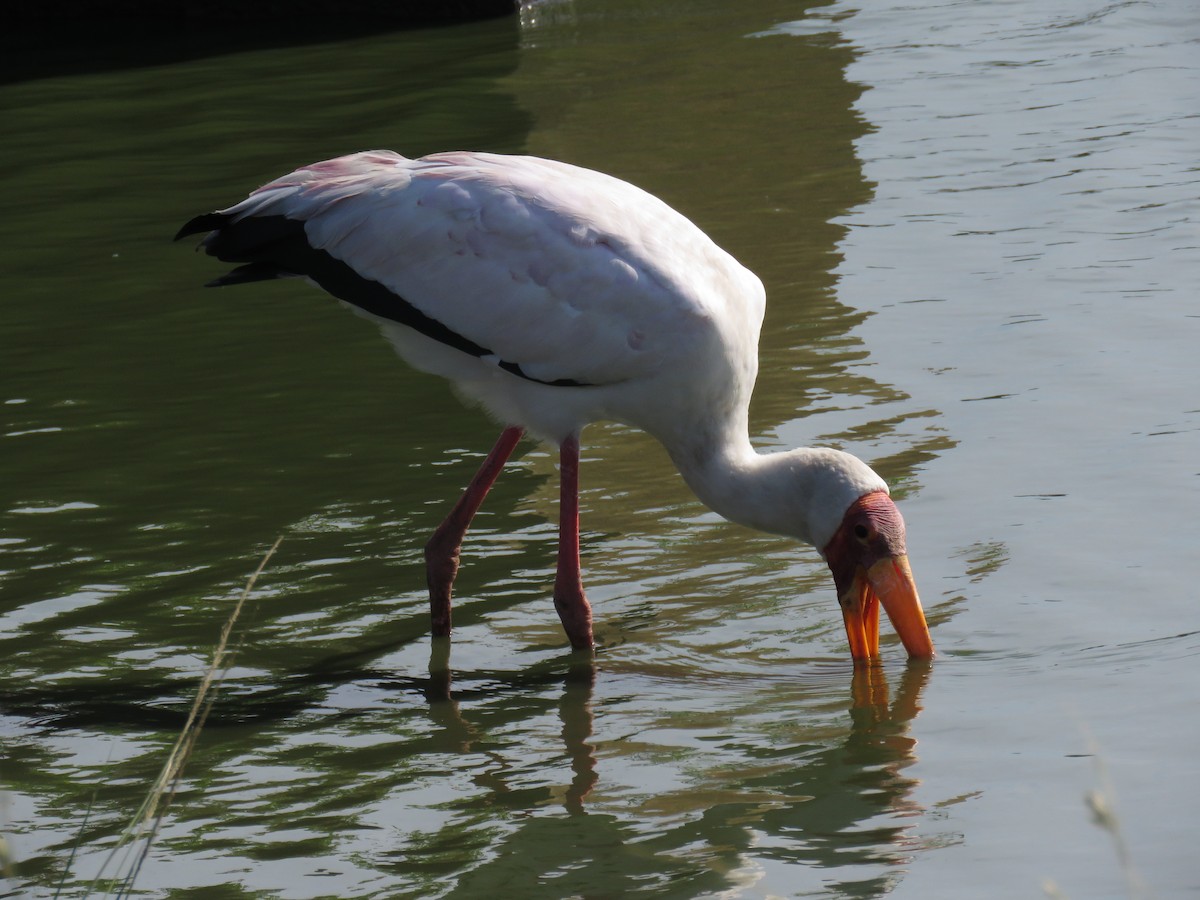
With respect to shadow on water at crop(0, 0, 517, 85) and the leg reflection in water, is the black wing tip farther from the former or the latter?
shadow on water at crop(0, 0, 517, 85)

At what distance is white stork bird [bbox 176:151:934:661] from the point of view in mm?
5383

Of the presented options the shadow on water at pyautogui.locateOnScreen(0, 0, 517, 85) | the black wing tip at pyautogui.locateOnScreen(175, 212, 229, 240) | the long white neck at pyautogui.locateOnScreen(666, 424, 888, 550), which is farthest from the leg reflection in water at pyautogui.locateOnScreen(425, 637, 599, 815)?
the shadow on water at pyautogui.locateOnScreen(0, 0, 517, 85)

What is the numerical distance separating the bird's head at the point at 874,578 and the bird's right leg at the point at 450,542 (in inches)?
45.6

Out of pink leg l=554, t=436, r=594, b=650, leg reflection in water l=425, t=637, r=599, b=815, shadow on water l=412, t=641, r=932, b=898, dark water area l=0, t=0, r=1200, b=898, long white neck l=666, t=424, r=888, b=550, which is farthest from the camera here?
pink leg l=554, t=436, r=594, b=650

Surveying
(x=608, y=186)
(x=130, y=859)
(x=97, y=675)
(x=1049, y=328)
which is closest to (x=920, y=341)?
(x=1049, y=328)

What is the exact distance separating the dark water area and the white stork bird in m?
0.32

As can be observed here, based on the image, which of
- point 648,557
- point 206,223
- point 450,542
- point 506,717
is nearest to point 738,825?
point 506,717

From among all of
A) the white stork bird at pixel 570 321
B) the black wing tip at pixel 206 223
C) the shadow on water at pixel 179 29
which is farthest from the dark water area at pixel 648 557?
the shadow on water at pixel 179 29

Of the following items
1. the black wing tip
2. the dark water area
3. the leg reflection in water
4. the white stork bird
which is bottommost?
the leg reflection in water

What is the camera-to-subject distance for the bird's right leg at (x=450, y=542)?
5633mm

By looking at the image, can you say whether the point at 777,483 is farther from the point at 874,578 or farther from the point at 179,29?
the point at 179,29

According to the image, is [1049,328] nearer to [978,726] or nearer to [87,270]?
[978,726]

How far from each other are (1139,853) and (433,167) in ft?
10.3

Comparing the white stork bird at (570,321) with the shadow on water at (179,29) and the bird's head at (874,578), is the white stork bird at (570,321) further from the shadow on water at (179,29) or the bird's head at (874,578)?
the shadow on water at (179,29)
